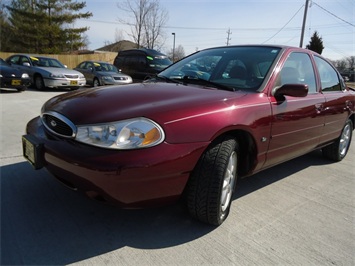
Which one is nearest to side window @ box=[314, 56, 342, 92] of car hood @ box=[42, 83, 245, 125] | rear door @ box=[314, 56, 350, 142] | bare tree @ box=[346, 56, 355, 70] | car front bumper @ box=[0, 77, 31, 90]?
rear door @ box=[314, 56, 350, 142]

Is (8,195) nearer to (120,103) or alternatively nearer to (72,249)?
(72,249)

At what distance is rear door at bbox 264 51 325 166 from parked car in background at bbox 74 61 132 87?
33.0 feet

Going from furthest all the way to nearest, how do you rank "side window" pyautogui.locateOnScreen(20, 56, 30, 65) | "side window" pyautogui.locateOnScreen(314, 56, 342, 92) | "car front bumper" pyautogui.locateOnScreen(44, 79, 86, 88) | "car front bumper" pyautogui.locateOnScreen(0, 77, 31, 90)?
"side window" pyautogui.locateOnScreen(20, 56, 30, 65)
"car front bumper" pyautogui.locateOnScreen(44, 79, 86, 88)
"car front bumper" pyautogui.locateOnScreen(0, 77, 31, 90)
"side window" pyautogui.locateOnScreen(314, 56, 342, 92)

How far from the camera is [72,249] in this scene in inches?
83.1

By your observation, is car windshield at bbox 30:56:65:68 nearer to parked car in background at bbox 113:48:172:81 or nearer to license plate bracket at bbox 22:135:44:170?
parked car in background at bbox 113:48:172:81

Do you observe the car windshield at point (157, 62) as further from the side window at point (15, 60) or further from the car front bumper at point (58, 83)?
the side window at point (15, 60)

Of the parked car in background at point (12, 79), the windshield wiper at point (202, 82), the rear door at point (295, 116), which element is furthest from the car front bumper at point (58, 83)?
the rear door at point (295, 116)

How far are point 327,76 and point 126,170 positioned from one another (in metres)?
3.43

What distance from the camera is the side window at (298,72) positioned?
126 inches

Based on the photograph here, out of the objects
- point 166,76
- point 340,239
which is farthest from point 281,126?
point 166,76

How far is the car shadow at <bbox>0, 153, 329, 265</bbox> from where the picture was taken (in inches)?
81.8

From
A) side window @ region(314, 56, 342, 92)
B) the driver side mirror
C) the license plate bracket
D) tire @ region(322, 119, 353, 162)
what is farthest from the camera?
tire @ region(322, 119, 353, 162)

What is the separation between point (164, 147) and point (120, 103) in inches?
20.8

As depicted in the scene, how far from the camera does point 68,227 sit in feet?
7.73
